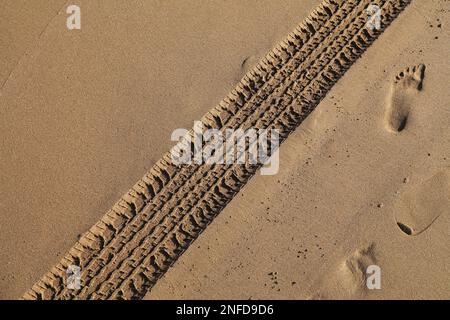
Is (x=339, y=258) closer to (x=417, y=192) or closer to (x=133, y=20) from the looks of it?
(x=417, y=192)

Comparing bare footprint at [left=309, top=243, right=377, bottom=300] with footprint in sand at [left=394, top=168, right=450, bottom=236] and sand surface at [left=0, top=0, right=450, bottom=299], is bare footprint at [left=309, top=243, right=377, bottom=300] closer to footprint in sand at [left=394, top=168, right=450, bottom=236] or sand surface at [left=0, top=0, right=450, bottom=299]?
sand surface at [left=0, top=0, right=450, bottom=299]

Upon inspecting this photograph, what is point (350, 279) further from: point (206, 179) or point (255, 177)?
point (206, 179)

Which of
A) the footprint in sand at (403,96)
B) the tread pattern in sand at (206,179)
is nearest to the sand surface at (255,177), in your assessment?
the footprint in sand at (403,96)

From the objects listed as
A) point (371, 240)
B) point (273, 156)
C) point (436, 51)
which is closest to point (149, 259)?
point (273, 156)

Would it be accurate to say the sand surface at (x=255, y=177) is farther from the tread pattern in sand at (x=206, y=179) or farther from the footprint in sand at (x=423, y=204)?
the tread pattern in sand at (x=206, y=179)

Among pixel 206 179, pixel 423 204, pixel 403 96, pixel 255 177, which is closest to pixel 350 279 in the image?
pixel 423 204

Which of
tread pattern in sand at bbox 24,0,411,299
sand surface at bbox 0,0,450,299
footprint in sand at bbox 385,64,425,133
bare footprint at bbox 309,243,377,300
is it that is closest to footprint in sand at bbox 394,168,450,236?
sand surface at bbox 0,0,450,299
